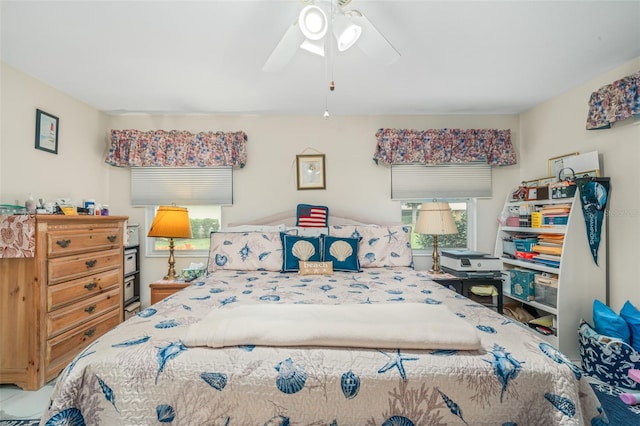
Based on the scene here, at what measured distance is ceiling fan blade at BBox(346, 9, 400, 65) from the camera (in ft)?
4.41

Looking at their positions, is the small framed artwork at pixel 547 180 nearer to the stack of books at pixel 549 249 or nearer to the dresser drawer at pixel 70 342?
the stack of books at pixel 549 249

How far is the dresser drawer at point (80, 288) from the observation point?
197 cm

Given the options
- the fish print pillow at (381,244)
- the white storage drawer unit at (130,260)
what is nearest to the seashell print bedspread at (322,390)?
the fish print pillow at (381,244)

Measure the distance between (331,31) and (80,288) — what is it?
2.60 metres

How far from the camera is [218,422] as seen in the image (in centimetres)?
92

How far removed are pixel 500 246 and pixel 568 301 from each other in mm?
855

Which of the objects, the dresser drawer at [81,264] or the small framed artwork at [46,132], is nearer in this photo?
the dresser drawer at [81,264]

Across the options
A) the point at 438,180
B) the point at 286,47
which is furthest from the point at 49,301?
the point at 438,180

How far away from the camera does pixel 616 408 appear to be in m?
1.74

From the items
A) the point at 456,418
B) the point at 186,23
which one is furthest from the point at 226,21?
the point at 456,418

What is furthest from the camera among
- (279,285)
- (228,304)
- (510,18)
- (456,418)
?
(279,285)

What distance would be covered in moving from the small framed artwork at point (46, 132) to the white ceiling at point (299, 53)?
30 cm

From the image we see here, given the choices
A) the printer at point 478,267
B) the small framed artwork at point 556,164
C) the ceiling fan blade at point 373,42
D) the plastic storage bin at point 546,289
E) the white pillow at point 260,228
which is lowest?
the plastic storage bin at point 546,289

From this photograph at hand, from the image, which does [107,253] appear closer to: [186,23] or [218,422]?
[186,23]
